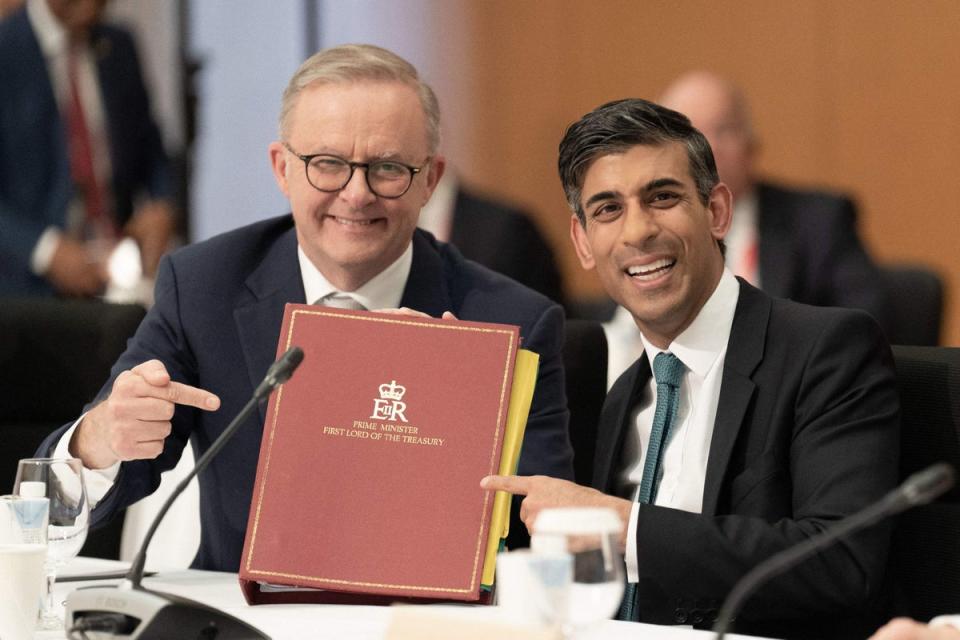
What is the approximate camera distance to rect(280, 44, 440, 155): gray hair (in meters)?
2.36

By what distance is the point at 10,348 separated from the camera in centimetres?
277

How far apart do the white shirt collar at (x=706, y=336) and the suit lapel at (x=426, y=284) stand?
1.46 feet

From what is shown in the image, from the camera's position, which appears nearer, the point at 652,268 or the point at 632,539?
the point at 632,539

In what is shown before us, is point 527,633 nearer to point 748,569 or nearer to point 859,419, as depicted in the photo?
point 748,569

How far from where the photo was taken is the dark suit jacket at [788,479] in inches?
72.5

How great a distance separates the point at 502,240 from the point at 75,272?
5.24 ft

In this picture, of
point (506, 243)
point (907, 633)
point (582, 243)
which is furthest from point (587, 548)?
point (506, 243)

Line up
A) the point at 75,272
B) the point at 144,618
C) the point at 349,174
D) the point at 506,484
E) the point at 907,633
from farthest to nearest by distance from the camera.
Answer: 1. the point at 75,272
2. the point at 349,174
3. the point at 506,484
4. the point at 144,618
5. the point at 907,633

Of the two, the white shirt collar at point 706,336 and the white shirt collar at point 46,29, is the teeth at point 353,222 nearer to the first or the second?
the white shirt collar at point 706,336

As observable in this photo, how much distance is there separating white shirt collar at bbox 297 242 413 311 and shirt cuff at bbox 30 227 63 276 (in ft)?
10.2

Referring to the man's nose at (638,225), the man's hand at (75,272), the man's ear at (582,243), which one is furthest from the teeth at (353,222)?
the man's hand at (75,272)

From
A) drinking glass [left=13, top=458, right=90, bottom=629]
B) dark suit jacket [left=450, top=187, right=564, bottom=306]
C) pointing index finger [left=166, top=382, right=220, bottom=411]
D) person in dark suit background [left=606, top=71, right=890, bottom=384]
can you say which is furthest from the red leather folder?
dark suit jacket [left=450, top=187, right=564, bottom=306]

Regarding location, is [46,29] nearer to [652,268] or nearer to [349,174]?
[349,174]

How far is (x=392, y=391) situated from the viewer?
1804 mm
